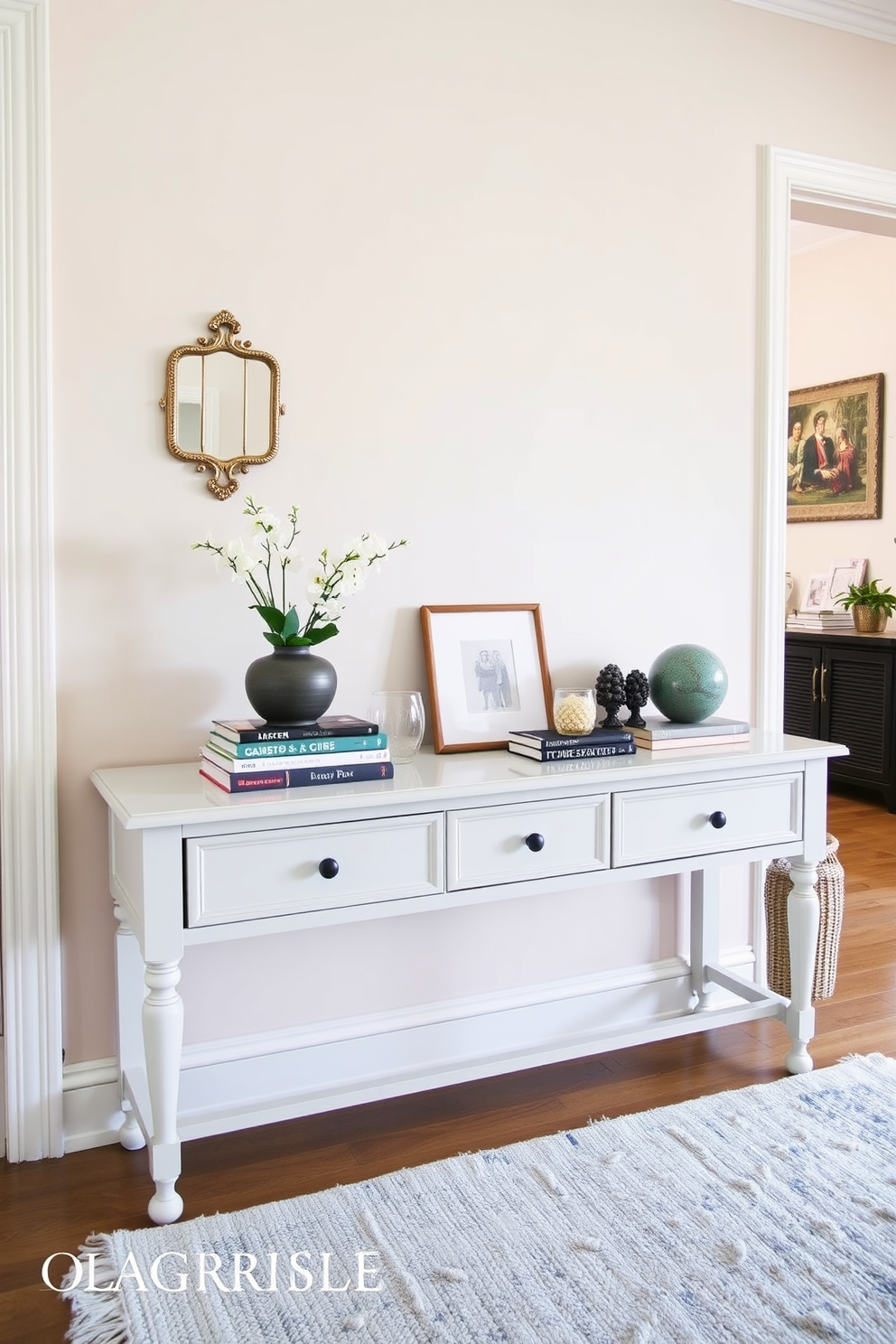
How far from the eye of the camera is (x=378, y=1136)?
7.21 ft

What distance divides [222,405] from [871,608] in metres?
3.95

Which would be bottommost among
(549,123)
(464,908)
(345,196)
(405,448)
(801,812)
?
(464,908)

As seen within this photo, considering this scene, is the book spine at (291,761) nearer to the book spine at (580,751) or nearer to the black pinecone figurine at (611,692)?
the book spine at (580,751)

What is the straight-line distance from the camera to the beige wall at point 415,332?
211cm

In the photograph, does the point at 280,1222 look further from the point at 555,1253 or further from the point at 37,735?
the point at 37,735

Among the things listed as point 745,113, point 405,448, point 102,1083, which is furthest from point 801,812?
point 745,113

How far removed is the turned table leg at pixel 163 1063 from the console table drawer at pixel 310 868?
118 millimetres

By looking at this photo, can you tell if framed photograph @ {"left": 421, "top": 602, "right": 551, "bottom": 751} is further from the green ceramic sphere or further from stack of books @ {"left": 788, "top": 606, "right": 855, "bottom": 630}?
stack of books @ {"left": 788, "top": 606, "right": 855, "bottom": 630}

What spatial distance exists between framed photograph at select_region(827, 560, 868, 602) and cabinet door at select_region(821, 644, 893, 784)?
63cm

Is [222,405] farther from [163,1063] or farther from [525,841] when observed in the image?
[163,1063]

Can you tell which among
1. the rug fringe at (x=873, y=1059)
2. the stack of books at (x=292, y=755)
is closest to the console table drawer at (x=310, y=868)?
the stack of books at (x=292, y=755)

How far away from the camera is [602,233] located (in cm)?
257

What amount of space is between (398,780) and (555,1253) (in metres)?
0.86

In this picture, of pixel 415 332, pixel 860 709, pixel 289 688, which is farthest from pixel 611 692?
pixel 860 709
